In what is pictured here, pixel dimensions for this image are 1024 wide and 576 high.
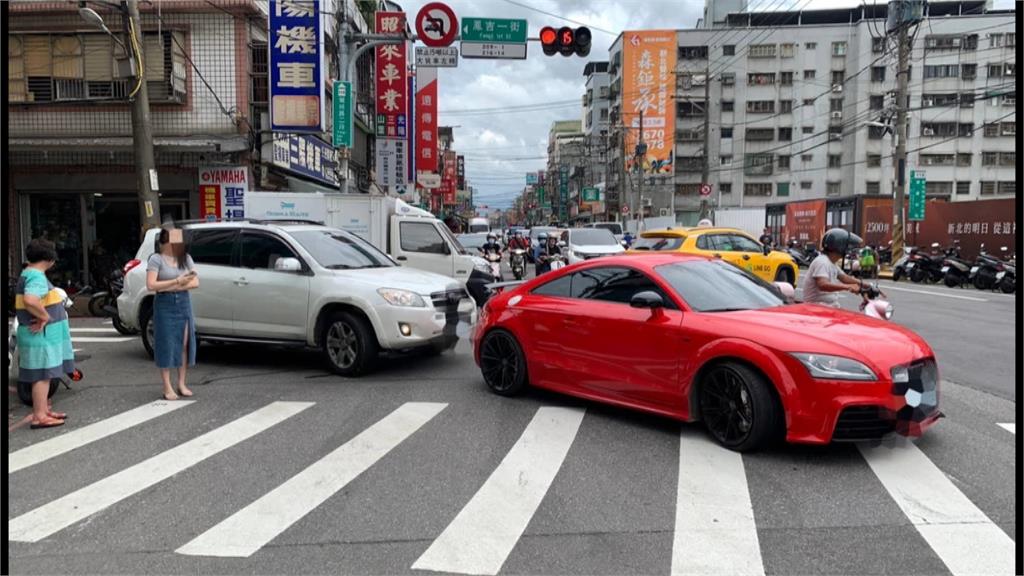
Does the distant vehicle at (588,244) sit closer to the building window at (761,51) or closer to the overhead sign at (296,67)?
the overhead sign at (296,67)

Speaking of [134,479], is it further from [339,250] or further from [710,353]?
[339,250]

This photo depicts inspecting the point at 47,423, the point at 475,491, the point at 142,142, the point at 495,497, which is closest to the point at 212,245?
the point at 47,423

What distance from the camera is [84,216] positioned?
54.5 feet

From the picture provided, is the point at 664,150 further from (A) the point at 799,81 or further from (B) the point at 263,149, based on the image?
(B) the point at 263,149

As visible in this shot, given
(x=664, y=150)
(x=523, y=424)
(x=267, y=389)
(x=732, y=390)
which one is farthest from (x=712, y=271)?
(x=664, y=150)

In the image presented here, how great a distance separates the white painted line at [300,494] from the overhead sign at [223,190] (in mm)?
11176

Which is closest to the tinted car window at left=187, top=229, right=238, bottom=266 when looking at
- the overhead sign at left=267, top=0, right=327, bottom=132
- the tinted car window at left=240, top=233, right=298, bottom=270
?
the tinted car window at left=240, top=233, right=298, bottom=270

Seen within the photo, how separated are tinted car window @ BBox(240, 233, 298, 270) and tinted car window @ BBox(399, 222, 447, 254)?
596cm

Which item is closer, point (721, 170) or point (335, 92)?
point (335, 92)

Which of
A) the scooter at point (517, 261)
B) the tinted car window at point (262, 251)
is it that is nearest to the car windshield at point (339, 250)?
the tinted car window at point (262, 251)

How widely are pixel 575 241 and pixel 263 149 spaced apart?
9.79m

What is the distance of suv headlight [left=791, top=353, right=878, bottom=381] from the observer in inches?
187

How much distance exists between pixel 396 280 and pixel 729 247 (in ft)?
32.6

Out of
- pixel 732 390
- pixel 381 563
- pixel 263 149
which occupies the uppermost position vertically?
pixel 263 149
